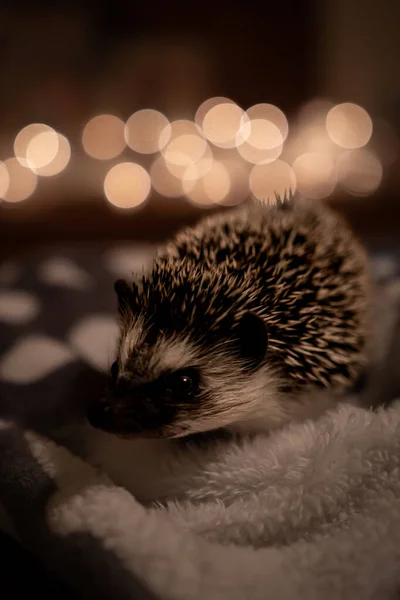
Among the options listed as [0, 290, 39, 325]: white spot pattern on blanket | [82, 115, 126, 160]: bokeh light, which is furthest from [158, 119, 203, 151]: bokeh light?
[0, 290, 39, 325]: white spot pattern on blanket

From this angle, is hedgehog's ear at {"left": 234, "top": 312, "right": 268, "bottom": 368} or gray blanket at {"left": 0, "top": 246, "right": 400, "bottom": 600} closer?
gray blanket at {"left": 0, "top": 246, "right": 400, "bottom": 600}

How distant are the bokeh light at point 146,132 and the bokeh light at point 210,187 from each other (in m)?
0.34

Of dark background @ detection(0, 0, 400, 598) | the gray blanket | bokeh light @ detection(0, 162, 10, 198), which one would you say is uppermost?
dark background @ detection(0, 0, 400, 598)

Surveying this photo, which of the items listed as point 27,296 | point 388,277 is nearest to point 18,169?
point 27,296

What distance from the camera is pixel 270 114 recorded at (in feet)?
11.3

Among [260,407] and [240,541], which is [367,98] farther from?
[240,541]

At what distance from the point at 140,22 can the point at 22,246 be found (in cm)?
189

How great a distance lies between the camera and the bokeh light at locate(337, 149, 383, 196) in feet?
9.07

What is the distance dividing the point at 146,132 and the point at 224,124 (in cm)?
43

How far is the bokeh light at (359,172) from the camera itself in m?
2.77

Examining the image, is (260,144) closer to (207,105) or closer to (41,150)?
(207,105)

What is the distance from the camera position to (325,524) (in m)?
0.75

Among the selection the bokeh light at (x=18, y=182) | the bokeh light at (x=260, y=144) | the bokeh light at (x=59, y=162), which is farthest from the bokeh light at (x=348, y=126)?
the bokeh light at (x=18, y=182)

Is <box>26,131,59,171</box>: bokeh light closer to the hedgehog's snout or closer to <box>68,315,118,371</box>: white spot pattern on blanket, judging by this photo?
<box>68,315,118,371</box>: white spot pattern on blanket
